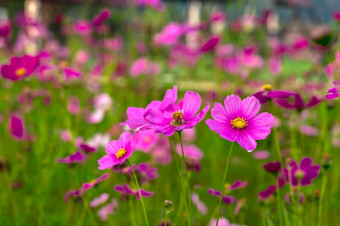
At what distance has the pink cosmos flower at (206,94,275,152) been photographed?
0.53 metres

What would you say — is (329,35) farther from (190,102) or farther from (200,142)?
(200,142)

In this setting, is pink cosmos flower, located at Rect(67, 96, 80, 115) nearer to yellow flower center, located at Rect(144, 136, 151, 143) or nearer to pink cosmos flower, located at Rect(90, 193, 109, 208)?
yellow flower center, located at Rect(144, 136, 151, 143)

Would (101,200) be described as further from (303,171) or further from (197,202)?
(303,171)

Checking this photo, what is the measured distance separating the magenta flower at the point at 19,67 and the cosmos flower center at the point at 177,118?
1.30 feet

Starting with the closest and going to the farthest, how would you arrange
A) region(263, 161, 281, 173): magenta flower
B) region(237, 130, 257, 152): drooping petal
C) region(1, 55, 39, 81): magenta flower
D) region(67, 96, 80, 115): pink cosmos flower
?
1. region(237, 130, 257, 152): drooping petal
2. region(263, 161, 281, 173): magenta flower
3. region(1, 55, 39, 81): magenta flower
4. region(67, 96, 80, 115): pink cosmos flower

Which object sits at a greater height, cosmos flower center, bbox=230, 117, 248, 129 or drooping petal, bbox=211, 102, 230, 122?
drooping petal, bbox=211, 102, 230, 122

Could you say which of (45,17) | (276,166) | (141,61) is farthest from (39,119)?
(45,17)

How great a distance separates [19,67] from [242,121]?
1.68 feet

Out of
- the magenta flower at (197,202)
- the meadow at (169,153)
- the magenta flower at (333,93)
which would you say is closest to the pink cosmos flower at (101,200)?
the meadow at (169,153)

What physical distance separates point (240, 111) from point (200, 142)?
5.17 feet

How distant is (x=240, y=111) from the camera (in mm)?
563

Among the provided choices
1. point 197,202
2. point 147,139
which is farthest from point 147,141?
point 197,202

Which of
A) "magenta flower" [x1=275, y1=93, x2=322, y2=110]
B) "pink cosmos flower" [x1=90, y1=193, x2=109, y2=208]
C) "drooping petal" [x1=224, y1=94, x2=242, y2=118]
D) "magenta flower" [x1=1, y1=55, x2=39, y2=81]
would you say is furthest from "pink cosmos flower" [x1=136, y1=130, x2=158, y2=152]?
"drooping petal" [x1=224, y1=94, x2=242, y2=118]

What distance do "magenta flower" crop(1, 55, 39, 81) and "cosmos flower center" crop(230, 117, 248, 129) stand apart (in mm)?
466
